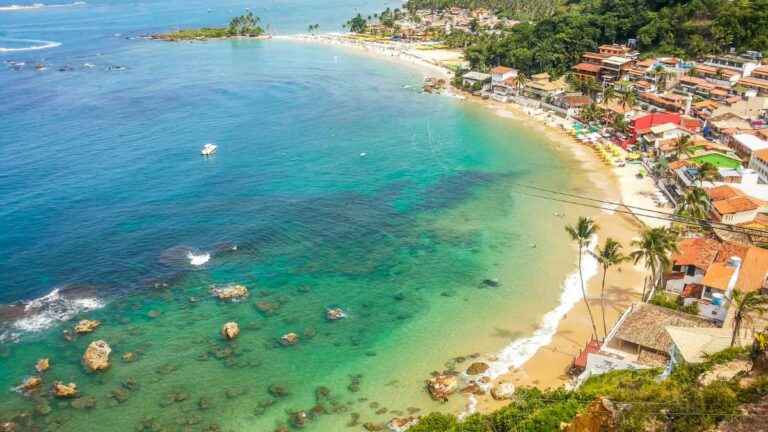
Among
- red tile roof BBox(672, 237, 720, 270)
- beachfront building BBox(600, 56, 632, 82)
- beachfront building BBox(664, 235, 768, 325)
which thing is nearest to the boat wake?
beachfront building BBox(664, 235, 768, 325)

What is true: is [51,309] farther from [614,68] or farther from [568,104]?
[614,68]

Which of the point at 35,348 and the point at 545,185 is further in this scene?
the point at 545,185

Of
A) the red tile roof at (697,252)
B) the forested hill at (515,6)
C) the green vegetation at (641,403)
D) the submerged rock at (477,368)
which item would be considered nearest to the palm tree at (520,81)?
the red tile roof at (697,252)

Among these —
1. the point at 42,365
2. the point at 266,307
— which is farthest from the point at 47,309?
the point at 266,307

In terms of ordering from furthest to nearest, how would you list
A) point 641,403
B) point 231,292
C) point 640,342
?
1. point 231,292
2. point 640,342
3. point 641,403

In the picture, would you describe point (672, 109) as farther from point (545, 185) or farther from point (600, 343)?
point (600, 343)

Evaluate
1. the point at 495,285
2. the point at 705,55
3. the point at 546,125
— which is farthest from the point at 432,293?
the point at 705,55
